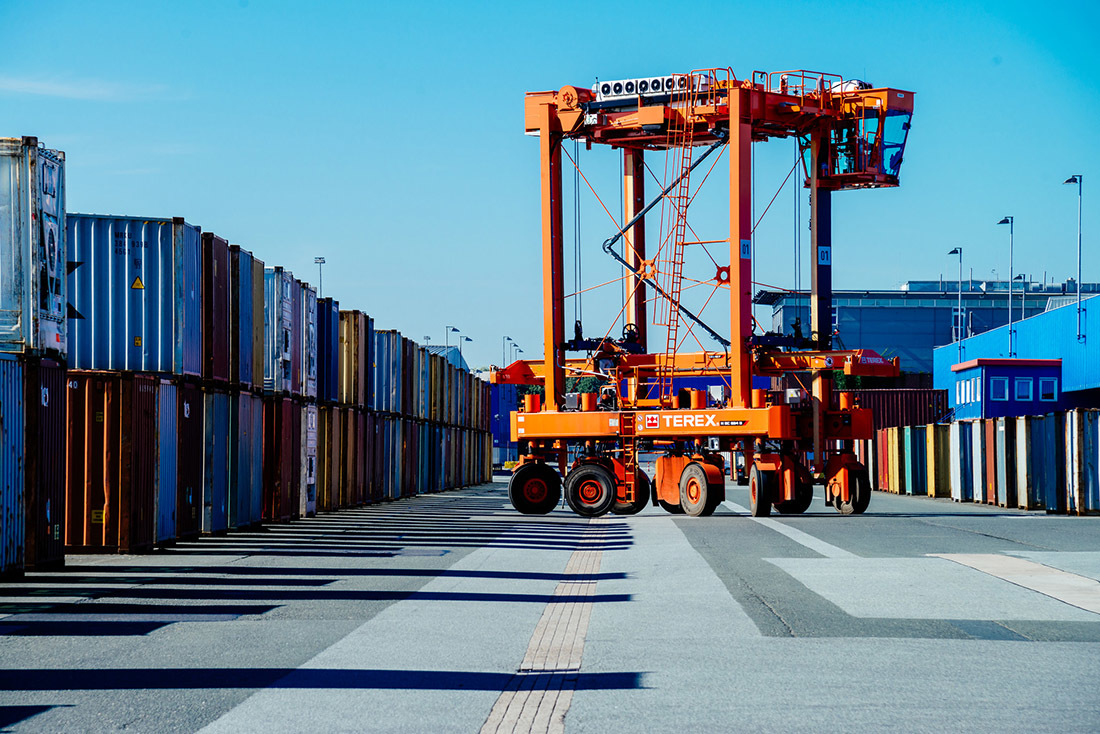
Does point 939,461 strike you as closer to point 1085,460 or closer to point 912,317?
point 1085,460

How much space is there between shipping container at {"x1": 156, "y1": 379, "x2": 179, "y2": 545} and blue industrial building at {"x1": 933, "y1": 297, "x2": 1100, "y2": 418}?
150 feet

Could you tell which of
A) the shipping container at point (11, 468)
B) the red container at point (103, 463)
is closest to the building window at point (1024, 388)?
the red container at point (103, 463)

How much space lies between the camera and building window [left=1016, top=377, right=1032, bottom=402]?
5825cm

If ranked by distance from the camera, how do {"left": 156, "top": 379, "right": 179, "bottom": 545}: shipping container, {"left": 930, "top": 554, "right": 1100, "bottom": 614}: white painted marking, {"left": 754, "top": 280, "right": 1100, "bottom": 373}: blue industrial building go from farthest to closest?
1. {"left": 754, "top": 280, "right": 1100, "bottom": 373}: blue industrial building
2. {"left": 156, "top": 379, "right": 179, "bottom": 545}: shipping container
3. {"left": 930, "top": 554, "right": 1100, "bottom": 614}: white painted marking

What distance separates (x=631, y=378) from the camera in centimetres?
2834

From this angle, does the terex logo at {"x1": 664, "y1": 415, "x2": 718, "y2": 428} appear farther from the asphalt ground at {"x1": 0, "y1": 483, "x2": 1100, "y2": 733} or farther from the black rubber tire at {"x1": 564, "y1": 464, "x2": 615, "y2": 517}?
the asphalt ground at {"x1": 0, "y1": 483, "x2": 1100, "y2": 733}

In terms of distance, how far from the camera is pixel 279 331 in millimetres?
22969

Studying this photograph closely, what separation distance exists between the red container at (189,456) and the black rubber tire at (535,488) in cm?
1073

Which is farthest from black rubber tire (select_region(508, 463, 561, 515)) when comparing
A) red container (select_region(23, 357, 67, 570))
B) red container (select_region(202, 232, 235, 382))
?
red container (select_region(23, 357, 67, 570))

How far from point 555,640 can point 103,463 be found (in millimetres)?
8397

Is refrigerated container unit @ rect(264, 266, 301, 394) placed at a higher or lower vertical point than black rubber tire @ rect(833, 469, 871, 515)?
higher

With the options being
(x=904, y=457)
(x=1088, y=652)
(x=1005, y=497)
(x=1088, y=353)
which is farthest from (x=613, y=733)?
(x=1088, y=353)

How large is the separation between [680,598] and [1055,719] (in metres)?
→ 5.50

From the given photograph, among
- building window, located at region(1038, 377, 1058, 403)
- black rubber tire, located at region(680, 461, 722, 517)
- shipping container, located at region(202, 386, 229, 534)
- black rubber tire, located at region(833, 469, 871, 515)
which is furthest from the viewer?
A: building window, located at region(1038, 377, 1058, 403)
